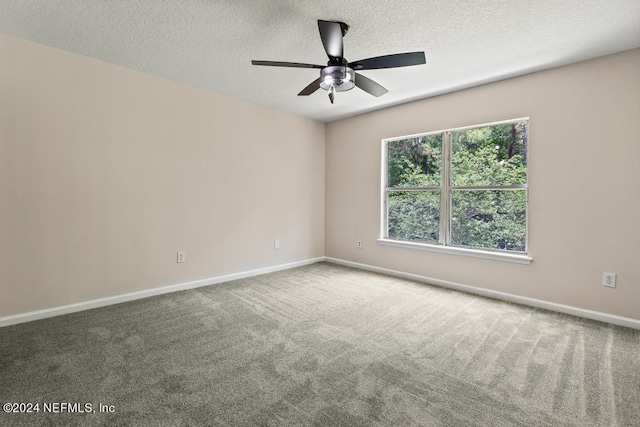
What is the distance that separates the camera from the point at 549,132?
10.1ft

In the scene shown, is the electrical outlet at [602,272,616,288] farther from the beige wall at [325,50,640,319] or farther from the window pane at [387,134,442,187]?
the window pane at [387,134,442,187]

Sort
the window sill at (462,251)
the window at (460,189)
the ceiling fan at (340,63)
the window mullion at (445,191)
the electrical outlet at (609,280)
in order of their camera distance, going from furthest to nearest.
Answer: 1. the window mullion at (445,191)
2. the window at (460,189)
3. the window sill at (462,251)
4. the electrical outlet at (609,280)
5. the ceiling fan at (340,63)

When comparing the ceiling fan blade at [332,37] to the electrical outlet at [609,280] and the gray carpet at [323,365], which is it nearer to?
the gray carpet at [323,365]

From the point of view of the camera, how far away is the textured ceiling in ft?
6.97

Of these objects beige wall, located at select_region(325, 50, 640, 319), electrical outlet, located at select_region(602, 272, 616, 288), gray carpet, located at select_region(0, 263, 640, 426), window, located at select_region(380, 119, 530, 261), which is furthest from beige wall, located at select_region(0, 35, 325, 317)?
electrical outlet, located at select_region(602, 272, 616, 288)

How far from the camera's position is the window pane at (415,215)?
13.3ft

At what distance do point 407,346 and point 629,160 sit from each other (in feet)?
8.35

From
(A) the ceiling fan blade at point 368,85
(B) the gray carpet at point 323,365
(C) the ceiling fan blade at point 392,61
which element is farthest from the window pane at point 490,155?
(C) the ceiling fan blade at point 392,61

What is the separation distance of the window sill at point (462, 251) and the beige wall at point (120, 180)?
5.82ft

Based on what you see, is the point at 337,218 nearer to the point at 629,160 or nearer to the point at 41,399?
the point at 629,160

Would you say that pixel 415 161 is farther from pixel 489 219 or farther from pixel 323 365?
pixel 323 365

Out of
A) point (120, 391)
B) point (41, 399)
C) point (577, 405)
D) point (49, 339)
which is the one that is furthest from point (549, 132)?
point (49, 339)

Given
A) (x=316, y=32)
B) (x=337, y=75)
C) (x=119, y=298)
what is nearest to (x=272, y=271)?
(x=119, y=298)

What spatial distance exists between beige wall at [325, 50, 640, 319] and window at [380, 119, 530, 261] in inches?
5.8
